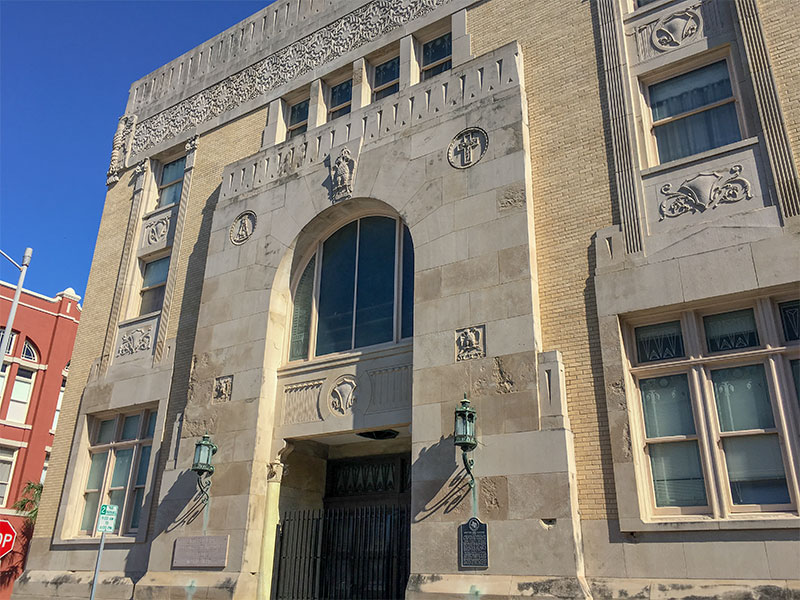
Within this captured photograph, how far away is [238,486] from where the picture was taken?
13094 millimetres

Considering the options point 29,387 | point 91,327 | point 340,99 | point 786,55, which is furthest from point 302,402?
point 29,387

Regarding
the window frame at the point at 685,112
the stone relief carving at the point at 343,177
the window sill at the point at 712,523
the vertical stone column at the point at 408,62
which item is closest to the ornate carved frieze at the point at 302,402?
the stone relief carving at the point at 343,177

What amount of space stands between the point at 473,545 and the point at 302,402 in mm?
4863

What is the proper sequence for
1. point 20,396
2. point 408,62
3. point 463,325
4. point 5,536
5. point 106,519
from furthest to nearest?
point 20,396, point 408,62, point 5,536, point 106,519, point 463,325

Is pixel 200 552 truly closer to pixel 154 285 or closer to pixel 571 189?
pixel 154 285

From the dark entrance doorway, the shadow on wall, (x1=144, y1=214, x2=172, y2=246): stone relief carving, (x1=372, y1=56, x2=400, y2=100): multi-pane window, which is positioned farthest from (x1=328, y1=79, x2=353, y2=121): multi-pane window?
the shadow on wall

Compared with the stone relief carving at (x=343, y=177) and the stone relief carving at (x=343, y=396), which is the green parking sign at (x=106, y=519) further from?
the stone relief carving at (x=343, y=177)

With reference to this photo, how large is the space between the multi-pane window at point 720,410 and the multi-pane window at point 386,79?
923 cm

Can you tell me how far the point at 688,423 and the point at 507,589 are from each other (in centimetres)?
350

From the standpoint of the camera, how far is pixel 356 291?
14.2m

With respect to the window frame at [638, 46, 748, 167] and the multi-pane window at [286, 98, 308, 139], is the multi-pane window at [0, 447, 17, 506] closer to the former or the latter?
the multi-pane window at [286, 98, 308, 139]

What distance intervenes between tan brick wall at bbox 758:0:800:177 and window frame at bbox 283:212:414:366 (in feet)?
23.1

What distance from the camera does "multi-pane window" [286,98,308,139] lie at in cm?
1778

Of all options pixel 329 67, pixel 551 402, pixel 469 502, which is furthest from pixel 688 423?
pixel 329 67
